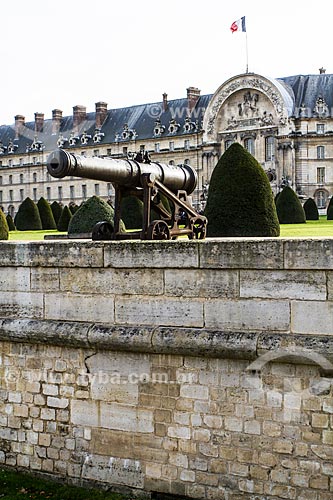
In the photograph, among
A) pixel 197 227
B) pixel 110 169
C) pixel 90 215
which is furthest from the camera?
pixel 90 215

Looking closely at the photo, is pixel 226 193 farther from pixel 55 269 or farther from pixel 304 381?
pixel 304 381

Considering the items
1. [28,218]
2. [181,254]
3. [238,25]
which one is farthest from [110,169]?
[238,25]

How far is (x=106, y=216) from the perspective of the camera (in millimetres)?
19500

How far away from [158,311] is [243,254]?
96 cm

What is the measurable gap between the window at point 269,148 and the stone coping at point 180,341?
51138mm

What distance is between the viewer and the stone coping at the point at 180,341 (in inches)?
223

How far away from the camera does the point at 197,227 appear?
8922 mm

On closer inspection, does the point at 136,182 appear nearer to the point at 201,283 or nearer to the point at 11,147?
the point at 201,283

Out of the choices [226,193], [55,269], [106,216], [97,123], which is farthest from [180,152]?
[55,269]

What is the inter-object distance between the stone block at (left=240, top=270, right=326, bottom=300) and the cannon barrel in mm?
1887

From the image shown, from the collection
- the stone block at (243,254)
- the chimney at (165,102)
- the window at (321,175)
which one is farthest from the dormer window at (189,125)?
the stone block at (243,254)

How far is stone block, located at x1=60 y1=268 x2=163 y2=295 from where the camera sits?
636 cm

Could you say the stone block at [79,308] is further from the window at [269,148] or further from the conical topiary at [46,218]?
the window at [269,148]

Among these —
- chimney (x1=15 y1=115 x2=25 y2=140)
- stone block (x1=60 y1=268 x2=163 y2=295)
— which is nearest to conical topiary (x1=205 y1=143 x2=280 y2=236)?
stone block (x1=60 y1=268 x2=163 y2=295)
